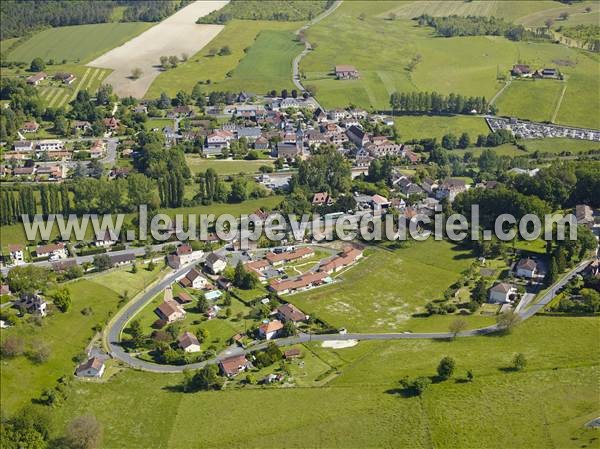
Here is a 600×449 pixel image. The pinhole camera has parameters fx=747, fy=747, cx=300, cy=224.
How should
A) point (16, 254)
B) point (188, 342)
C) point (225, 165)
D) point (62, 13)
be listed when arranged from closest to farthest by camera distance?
point (188, 342)
point (16, 254)
point (225, 165)
point (62, 13)

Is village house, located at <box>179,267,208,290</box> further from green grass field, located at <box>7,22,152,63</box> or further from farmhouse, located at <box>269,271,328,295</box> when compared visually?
green grass field, located at <box>7,22,152,63</box>

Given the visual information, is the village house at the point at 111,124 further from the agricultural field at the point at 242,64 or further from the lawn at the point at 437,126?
the lawn at the point at 437,126

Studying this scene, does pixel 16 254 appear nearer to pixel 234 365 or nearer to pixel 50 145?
pixel 234 365

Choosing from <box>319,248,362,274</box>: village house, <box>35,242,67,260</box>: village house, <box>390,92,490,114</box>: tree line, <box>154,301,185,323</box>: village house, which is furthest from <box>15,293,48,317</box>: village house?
<box>390,92,490,114</box>: tree line

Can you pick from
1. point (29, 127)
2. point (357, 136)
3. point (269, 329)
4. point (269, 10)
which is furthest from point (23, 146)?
point (269, 10)

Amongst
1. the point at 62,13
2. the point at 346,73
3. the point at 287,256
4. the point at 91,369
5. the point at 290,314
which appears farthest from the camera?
the point at 62,13

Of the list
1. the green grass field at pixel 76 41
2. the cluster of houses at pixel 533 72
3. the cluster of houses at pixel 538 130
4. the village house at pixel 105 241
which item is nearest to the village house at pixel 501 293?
the village house at pixel 105 241

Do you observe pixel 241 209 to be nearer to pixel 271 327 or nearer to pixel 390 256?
pixel 390 256
